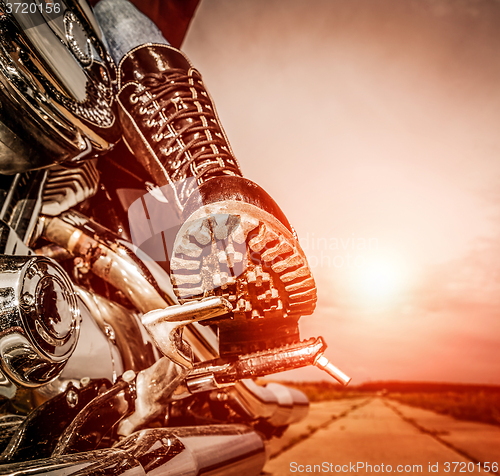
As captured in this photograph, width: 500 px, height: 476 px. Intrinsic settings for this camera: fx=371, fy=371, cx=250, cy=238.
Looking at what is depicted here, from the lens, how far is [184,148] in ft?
1.76

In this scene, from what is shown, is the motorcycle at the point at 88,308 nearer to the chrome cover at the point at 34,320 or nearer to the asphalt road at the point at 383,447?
the chrome cover at the point at 34,320

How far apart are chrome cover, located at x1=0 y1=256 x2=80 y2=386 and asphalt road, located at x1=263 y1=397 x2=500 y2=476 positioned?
72 centimetres

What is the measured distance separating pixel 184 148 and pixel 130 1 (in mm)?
398

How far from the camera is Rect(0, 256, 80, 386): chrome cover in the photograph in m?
0.41

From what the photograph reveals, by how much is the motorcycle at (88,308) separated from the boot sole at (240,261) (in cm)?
3

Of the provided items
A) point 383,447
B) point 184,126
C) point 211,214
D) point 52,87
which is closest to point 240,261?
point 211,214

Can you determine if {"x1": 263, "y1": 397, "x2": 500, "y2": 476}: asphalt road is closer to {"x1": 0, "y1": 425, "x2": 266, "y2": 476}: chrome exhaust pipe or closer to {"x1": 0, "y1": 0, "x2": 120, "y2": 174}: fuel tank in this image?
{"x1": 0, "y1": 425, "x2": 266, "y2": 476}: chrome exhaust pipe

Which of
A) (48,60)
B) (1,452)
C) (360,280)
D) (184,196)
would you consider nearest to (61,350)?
(1,452)

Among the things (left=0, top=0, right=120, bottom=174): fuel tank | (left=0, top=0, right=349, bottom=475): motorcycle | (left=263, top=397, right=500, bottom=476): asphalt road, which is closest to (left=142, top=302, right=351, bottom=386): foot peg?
(left=0, top=0, right=349, bottom=475): motorcycle

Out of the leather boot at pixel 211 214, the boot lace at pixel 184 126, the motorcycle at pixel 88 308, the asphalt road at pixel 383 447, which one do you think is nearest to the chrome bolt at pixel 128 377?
the motorcycle at pixel 88 308

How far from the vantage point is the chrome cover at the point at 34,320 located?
1.34 ft

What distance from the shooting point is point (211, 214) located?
0.43 meters

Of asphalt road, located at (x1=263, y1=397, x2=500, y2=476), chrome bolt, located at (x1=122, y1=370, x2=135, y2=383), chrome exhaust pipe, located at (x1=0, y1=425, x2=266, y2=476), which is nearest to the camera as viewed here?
chrome exhaust pipe, located at (x1=0, y1=425, x2=266, y2=476)

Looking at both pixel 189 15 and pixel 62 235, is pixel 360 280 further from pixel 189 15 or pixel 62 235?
pixel 189 15
